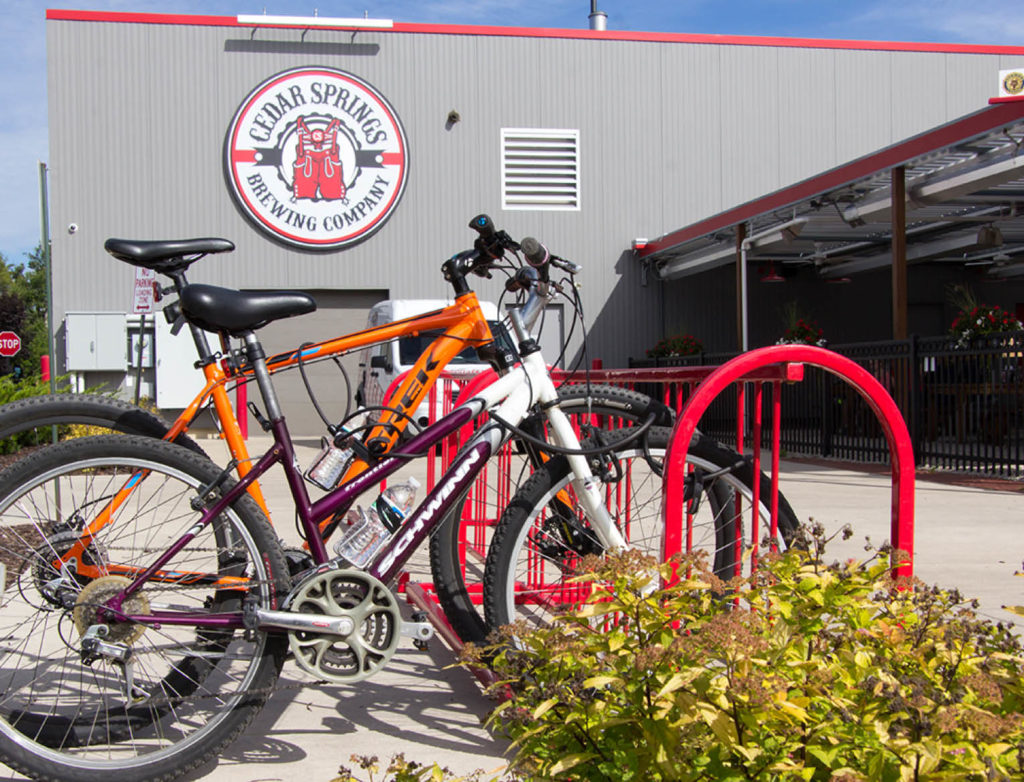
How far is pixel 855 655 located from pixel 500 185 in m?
18.9

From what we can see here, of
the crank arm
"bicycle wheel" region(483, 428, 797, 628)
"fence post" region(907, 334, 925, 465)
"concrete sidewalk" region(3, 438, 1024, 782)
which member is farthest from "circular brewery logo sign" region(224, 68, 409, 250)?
the crank arm

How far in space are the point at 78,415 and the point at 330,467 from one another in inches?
28.4

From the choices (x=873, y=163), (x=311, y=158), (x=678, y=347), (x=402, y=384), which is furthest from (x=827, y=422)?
(x=402, y=384)

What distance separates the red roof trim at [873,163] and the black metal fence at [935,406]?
→ 7.25 ft

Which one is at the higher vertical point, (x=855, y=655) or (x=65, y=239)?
(x=65, y=239)

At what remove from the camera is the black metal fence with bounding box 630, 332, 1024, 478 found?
34.9 ft

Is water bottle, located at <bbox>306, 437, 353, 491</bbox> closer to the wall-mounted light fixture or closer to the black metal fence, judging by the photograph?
the black metal fence

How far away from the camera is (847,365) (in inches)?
116

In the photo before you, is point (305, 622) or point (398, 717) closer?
point (305, 622)

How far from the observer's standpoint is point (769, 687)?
162 centimetres

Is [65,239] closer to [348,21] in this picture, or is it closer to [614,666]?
[348,21]

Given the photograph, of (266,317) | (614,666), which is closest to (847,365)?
(614,666)

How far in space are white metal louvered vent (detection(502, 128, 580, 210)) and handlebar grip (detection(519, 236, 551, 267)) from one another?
1708 centimetres

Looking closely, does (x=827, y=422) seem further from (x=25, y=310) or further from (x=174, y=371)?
(x=25, y=310)
